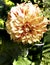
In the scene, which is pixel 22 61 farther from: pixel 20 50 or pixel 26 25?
pixel 26 25

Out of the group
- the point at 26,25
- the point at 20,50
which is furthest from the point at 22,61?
the point at 26,25

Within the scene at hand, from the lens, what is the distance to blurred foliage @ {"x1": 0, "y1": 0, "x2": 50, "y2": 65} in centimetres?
64

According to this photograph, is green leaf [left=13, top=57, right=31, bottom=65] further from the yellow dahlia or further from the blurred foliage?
the yellow dahlia

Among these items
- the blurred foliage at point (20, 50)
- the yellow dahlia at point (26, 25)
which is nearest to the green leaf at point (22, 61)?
the blurred foliage at point (20, 50)

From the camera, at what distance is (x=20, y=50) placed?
2.09 ft

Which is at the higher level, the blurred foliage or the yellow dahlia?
the yellow dahlia

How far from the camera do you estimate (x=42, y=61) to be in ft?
2.20

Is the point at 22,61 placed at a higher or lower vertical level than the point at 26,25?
lower

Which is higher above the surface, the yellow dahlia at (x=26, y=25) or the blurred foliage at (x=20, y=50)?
the yellow dahlia at (x=26, y=25)

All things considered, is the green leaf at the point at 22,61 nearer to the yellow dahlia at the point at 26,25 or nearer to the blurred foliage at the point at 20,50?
the blurred foliage at the point at 20,50

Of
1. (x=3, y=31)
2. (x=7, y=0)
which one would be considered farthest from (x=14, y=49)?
(x=7, y=0)

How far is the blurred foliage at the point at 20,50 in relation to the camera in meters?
0.64

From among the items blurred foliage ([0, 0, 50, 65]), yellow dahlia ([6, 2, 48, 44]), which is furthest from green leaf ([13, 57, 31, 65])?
yellow dahlia ([6, 2, 48, 44])

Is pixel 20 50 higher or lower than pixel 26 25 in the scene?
lower
